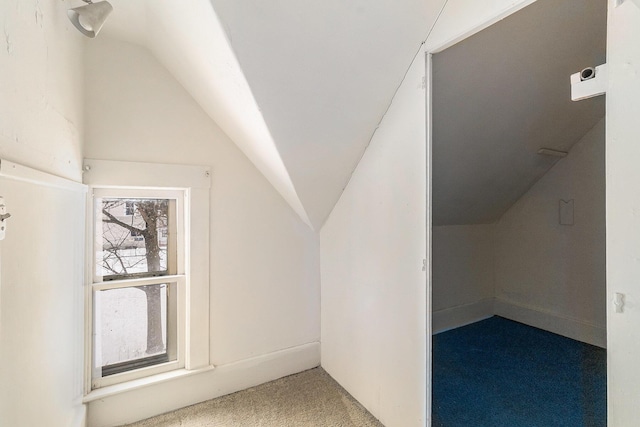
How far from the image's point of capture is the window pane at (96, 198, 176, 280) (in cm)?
170

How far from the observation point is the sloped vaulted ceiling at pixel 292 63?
108 centimetres

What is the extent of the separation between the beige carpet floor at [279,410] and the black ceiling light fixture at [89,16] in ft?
6.25

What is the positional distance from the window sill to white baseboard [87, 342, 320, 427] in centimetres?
2

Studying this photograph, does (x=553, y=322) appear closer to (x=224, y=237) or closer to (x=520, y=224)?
(x=520, y=224)

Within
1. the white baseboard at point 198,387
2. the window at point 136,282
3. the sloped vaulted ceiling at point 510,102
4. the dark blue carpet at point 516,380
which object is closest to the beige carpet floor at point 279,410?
the white baseboard at point 198,387

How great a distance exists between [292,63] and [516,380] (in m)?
2.31

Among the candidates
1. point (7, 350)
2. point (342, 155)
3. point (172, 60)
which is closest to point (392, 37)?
point (342, 155)

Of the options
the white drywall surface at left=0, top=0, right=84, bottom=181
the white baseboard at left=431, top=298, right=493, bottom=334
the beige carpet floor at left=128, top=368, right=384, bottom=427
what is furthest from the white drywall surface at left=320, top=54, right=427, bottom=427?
the white drywall surface at left=0, top=0, right=84, bottom=181

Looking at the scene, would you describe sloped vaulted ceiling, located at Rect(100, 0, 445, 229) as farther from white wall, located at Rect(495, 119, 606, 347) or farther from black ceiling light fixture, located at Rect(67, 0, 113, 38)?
white wall, located at Rect(495, 119, 606, 347)

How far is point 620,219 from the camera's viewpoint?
0.75 metres

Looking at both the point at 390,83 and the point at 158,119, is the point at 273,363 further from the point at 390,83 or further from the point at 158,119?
the point at 390,83

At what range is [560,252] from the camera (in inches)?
104

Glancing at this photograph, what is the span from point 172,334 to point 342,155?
151 cm

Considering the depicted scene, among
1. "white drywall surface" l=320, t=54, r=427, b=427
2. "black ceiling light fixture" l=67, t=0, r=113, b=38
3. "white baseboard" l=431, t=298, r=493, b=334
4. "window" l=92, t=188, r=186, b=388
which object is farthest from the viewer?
"white baseboard" l=431, t=298, r=493, b=334
